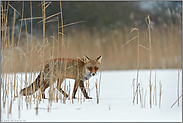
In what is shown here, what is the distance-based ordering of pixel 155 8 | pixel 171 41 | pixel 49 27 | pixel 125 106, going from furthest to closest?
pixel 155 8 < pixel 49 27 < pixel 171 41 < pixel 125 106

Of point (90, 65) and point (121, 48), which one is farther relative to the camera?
point (121, 48)

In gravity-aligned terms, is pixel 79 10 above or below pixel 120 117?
above

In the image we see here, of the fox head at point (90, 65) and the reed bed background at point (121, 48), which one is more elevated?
the reed bed background at point (121, 48)

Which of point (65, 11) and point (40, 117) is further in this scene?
point (65, 11)

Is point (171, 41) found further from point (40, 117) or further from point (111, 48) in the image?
point (40, 117)

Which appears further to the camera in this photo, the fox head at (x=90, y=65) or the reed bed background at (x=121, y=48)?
the reed bed background at (x=121, y=48)

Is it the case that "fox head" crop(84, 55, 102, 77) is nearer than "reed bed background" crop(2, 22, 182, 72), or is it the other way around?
"fox head" crop(84, 55, 102, 77)

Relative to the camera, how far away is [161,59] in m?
8.02

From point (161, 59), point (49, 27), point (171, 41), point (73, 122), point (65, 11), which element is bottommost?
point (73, 122)

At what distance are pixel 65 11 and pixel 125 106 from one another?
1024 cm

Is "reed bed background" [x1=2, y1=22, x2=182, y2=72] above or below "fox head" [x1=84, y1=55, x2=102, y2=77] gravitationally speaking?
above

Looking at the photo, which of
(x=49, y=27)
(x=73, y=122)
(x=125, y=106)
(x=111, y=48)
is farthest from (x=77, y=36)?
(x=73, y=122)

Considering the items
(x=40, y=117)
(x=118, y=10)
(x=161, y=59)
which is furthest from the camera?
(x=118, y=10)

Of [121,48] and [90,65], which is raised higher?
[121,48]
